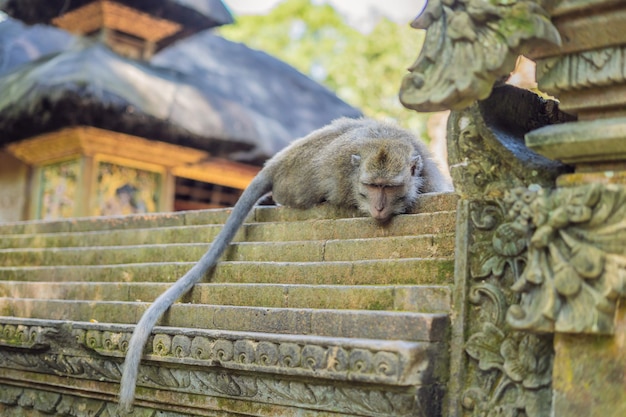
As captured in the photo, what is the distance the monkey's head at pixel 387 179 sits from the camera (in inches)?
171

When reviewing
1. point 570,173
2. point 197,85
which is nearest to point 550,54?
point 570,173

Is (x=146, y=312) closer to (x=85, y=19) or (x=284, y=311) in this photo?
(x=284, y=311)

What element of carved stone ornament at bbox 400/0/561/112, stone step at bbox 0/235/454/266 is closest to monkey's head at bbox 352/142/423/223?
stone step at bbox 0/235/454/266

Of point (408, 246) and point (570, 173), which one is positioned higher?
point (570, 173)

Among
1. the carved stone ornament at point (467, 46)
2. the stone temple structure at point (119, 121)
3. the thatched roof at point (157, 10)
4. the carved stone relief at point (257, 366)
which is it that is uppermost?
the thatched roof at point (157, 10)

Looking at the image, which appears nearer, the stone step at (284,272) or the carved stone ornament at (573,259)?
the carved stone ornament at (573,259)

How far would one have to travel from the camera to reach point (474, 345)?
3248 mm

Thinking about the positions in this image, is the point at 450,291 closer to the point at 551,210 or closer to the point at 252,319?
the point at 551,210

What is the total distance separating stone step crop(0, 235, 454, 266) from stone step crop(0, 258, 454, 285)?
115 millimetres

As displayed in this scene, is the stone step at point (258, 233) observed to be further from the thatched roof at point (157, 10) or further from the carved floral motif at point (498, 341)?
the thatched roof at point (157, 10)

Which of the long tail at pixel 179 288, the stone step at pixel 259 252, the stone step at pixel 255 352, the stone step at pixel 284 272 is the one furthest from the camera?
the long tail at pixel 179 288

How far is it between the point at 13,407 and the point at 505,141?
134 inches

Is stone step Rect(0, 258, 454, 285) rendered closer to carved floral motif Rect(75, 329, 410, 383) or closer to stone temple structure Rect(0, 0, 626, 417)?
stone temple structure Rect(0, 0, 626, 417)

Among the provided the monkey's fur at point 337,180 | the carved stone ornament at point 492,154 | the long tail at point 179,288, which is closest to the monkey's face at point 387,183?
the monkey's fur at point 337,180
